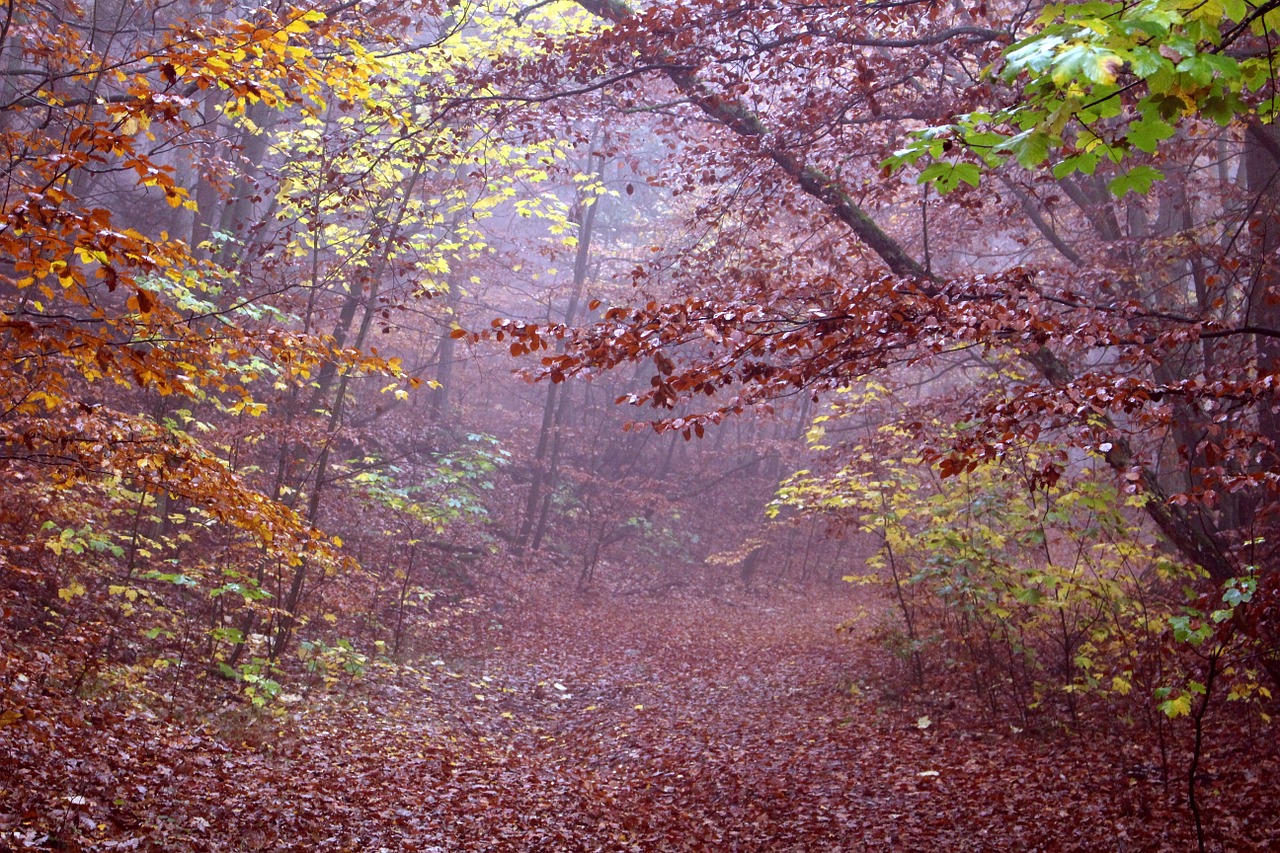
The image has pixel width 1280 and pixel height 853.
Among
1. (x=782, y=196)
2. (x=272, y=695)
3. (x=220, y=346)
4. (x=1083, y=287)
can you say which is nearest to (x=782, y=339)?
(x=220, y=346)

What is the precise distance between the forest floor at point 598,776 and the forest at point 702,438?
5 centimetres

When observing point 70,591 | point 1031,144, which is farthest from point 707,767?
point 1031,144

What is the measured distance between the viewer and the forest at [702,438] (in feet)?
14.8

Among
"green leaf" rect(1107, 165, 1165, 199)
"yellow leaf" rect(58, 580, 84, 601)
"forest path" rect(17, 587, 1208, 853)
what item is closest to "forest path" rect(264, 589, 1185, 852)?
"forest path" rect(17, 587, 1208, 853)

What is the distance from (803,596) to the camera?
66.1 feet

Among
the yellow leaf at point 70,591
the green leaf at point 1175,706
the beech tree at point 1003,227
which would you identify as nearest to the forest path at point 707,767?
the green leaf at point 1175,706

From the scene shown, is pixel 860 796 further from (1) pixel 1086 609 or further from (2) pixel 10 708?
(2) pixel 10 708

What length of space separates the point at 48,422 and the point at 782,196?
22.4 feet

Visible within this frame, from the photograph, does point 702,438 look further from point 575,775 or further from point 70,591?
point 70,591

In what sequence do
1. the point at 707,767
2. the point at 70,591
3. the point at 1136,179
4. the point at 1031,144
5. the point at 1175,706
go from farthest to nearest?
the point at 707,767
the point at 70,591
the point at 1175,706
the point at 1136,179
the point at 1031,144

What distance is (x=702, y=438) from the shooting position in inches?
383

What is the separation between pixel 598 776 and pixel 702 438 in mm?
3717

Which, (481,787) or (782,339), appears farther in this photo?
(481,787)

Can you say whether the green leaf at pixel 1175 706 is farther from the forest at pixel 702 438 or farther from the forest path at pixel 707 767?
the forest path at pixel 707 767
